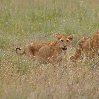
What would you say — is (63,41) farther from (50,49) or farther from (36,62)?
(36,62)

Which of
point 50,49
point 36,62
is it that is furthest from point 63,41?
point 36,62

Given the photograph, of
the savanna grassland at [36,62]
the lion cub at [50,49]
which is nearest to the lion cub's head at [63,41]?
the lion cub at [50,49]

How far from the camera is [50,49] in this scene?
39.3ft

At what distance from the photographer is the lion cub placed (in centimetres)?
1158

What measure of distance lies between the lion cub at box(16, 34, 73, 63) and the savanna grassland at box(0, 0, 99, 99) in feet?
0.87

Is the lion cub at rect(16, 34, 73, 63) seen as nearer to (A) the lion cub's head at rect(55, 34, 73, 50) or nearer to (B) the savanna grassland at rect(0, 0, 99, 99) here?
(A) the lion cub's head at rect(55, 34, 73, 50)

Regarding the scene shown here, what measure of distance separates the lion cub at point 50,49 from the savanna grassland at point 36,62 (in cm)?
27

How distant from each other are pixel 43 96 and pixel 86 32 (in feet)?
30.8

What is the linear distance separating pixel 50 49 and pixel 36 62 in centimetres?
147

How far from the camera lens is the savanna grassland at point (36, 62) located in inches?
304

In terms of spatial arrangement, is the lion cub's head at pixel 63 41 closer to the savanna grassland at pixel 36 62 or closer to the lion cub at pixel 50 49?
the lion cub at pixel 50 49

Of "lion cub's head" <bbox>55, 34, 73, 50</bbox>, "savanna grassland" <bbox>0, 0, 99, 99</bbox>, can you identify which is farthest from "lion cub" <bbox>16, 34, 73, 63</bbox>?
"savanna grassland" <bbox>0, 0, 99, 99</bbox>

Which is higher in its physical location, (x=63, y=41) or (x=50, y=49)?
(x=63, y=41)

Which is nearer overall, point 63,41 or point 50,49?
point 63,41
